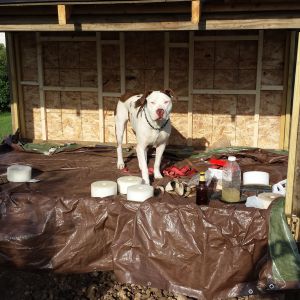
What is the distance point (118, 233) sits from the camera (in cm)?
457

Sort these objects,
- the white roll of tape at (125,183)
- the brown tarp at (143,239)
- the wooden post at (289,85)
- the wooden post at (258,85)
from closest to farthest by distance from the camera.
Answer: the brown tarp at (143,239), the white roll of tape at (125,183), the wooden post at (289,85), the wooden post at (258,85)

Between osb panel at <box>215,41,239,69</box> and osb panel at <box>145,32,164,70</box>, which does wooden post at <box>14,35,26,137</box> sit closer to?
osb panel at <box>145,32,164,70</box>

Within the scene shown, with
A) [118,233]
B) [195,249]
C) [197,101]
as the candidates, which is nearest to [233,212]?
[195,249]

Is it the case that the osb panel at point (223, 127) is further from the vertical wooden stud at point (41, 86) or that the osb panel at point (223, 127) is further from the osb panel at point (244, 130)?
the vertical wooden stud at point (41, 86)

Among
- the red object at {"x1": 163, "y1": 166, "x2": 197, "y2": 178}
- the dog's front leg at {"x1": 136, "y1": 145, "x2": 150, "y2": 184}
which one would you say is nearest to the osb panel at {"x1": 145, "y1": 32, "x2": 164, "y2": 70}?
the red object at {"x1": 163, "y1": 166, "x2": 197, "y2": 178}

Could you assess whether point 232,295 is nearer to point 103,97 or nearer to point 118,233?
point 118,233

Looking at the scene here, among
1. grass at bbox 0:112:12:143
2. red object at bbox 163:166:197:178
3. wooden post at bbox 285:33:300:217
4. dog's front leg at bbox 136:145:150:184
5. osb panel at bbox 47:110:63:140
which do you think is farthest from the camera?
grass at bbox 0:112:12:143

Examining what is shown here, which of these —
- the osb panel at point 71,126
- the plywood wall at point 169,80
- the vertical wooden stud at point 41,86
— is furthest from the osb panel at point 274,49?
the vertical wooden stud at point 41,86

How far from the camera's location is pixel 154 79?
26.5 ft

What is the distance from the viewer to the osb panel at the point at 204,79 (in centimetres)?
786

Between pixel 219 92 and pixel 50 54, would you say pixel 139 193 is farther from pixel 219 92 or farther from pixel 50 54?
pixel 50 54

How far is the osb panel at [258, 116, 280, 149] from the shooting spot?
7.86 m

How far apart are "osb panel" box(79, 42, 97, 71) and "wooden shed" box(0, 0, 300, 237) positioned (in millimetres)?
21

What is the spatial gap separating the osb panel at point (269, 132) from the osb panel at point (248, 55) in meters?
1.07
